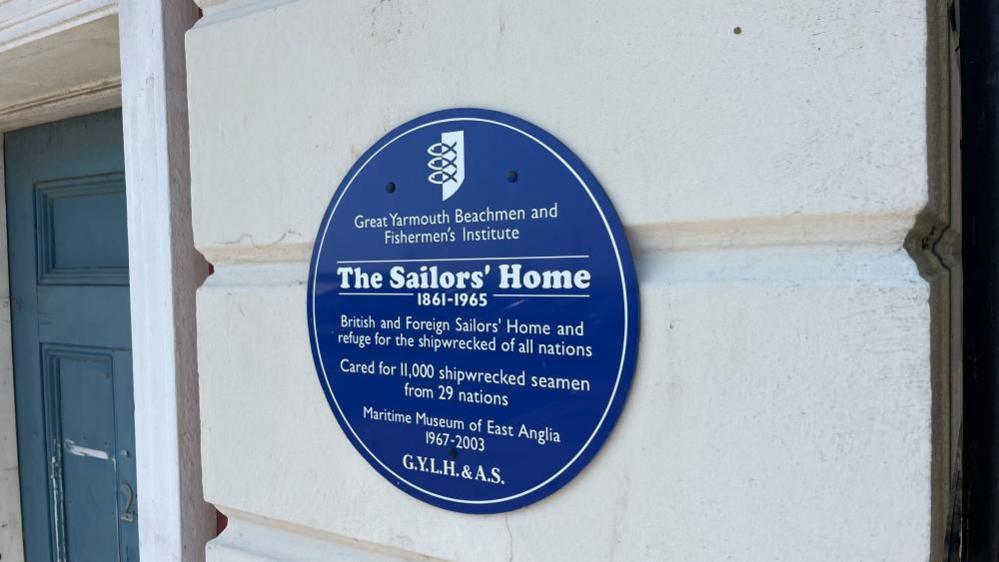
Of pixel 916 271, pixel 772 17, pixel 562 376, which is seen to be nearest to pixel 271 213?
pixel 562 376

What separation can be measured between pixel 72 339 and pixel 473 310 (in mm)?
1907

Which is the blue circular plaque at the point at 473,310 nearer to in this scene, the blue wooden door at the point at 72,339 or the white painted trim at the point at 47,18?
the white painted trim at the point at 47,18

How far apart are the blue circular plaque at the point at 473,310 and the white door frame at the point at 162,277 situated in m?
0.46

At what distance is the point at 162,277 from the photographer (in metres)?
1.63

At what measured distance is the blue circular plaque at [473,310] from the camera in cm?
105

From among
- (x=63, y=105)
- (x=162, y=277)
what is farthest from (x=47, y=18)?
(x=162, y=277)

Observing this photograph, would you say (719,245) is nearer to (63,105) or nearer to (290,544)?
(290,544)

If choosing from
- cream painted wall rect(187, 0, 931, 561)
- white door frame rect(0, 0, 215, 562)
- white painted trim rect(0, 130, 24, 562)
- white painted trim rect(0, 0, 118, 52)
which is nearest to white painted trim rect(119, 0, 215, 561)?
white door frame rect(0, 0, 215, 562)

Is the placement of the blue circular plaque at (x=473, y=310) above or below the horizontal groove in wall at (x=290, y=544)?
above

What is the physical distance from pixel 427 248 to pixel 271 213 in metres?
0.39

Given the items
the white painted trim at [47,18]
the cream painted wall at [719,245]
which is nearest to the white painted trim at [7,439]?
the white painted trim at [47,18]

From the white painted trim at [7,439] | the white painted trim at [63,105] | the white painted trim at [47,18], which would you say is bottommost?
the white painted trim at [7,439]

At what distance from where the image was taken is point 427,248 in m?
1.21

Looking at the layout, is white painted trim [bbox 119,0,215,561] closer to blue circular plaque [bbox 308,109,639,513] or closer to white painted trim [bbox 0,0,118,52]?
white painted trim [bbox 0,0,118,52]
